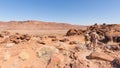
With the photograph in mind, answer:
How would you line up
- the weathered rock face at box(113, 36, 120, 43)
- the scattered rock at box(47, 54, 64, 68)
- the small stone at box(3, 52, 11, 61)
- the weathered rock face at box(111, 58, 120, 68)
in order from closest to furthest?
the weathered rock face at box(111, 58, 120, 68) → the scattered rock at box(47, 54, 64, 68) → the small stone at box(3, 52, 11, 61) → the weathered rock face at box(113, 36, 120, 43)

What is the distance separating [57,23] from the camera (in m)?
81.6

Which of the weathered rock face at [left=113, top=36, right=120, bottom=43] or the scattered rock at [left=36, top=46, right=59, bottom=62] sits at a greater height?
the weathered rock face at [left=113, top=36, right=120, bottom=43]

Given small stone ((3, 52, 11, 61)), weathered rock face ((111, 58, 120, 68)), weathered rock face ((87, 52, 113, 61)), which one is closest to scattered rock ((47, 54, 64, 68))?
weathered rock face ((87, 52, 113, 61))

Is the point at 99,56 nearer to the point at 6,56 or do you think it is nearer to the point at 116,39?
the point at 6,56

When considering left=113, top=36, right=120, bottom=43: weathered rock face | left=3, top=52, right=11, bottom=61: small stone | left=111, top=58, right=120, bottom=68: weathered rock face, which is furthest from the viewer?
left=113, top=36, right=120, bottom=43: weathered rock face

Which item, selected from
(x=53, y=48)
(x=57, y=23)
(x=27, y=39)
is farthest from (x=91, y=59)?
(x=57, y=23)

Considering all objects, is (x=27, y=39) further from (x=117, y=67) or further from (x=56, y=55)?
(x=117, y=67)

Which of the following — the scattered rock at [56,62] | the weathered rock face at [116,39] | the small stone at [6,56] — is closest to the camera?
the scattered rock at [56,62]

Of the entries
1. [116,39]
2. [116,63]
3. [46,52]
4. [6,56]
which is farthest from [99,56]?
[116,39]

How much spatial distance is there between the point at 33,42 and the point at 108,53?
401cm

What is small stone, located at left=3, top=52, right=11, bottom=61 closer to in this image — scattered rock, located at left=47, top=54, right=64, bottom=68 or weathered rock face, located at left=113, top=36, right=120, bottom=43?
scattered rock, located at left=47, top=54, right=64, bottom=68

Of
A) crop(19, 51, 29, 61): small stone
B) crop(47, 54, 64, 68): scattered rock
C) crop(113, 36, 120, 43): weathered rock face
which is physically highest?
crop(113, 36, 120, 43): weathered rock face

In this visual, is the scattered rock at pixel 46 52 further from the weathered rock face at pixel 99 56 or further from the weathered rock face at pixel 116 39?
the weathered rock face at pixel 116 39

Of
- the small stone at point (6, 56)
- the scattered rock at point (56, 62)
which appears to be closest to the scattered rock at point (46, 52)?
the scattered rock at point (56, 62)
